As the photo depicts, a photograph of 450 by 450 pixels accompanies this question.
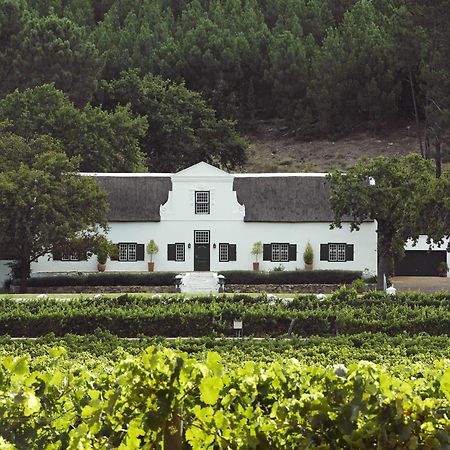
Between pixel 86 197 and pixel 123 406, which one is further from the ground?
pixel 86 197

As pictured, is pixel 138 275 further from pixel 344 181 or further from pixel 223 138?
pixel 223 138

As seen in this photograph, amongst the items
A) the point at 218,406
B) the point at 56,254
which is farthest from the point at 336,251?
the point at 218,406

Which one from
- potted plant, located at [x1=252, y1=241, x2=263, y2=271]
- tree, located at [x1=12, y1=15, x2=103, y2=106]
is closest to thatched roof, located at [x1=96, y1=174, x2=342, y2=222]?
potted plant, located at [x1=252, y1=241, x2=263, y2=271]

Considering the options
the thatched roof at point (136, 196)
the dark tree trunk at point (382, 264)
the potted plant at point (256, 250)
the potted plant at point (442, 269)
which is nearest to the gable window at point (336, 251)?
the dark tree trunk at point (382, 264)

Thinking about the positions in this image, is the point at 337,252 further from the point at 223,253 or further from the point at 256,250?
the point at 223,253

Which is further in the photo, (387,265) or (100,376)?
(387,265)

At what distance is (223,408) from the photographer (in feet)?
28.2

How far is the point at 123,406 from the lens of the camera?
8438mm

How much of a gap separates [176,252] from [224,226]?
8.79 feet

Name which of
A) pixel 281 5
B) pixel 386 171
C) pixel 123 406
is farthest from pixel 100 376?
pixel 281 5

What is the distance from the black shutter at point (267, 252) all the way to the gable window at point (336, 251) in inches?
97.2

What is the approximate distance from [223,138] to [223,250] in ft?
74.3

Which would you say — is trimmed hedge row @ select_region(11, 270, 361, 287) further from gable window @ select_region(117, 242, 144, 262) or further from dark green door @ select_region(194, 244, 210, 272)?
gable window @ select_region(117, 242, 144, 262)

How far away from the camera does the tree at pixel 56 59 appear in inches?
2616
